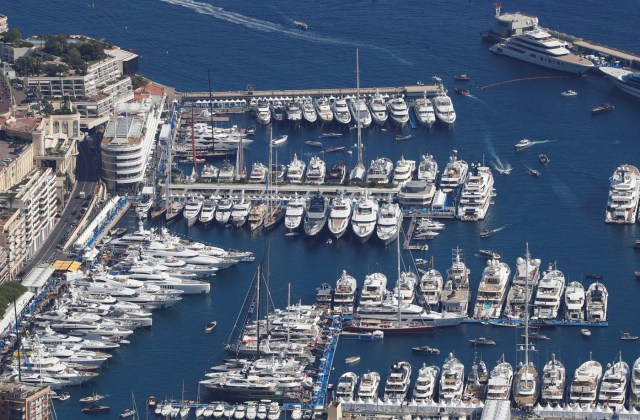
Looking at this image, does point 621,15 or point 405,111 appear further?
point 621,15

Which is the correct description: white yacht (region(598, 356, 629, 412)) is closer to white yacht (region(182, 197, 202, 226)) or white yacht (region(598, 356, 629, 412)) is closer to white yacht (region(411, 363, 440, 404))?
white yacht (region(411, 363, 440, 404))

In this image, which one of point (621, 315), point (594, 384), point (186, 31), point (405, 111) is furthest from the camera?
point (186, 31)

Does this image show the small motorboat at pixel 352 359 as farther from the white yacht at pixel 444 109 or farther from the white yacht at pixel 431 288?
the white yacht at pixel 444 109

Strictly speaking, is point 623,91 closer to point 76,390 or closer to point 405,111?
point 405,111

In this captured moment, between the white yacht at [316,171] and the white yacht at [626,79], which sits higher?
the white yacht at [626,79]

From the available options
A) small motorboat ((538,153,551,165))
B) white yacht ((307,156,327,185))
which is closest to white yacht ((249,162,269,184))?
white yacht ((307,156,327,185))

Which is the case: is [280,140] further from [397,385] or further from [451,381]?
[451,381]

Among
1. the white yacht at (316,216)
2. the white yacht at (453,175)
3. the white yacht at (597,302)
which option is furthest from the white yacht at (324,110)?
the white yacht at (597,302)

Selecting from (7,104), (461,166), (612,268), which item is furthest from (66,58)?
(612,268)
